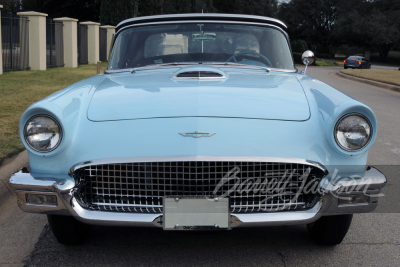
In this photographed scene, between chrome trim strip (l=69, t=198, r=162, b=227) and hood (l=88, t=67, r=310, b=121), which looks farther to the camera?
hood (l=88, t=67, r=310, b=121)

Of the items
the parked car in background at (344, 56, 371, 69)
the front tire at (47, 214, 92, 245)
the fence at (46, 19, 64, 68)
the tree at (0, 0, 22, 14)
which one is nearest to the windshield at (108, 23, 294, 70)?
the front tire at (47, 214, 92, 245)

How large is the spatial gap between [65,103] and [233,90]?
3.47ft

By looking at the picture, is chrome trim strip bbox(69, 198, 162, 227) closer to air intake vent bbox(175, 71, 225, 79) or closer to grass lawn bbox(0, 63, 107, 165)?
air intake vent bbox(175, 71, 225, 79)

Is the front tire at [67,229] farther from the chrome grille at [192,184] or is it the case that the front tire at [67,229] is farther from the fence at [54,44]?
the fence at [54,44]

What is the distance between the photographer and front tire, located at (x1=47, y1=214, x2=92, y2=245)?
2.92m

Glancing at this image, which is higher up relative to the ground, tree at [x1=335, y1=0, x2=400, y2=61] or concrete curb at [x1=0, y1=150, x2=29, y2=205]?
tree at [x1=335, y1=0, x2=400, y2=61]

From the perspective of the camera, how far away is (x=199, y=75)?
3357 millimetres

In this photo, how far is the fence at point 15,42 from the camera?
51.3ft

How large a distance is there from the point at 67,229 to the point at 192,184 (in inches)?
36.8

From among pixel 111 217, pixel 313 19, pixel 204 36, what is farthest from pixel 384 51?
pixel 111 217

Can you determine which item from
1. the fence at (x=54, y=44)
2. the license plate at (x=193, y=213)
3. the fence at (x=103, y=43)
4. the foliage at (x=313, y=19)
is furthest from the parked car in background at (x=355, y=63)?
the license plate at (x=193, y=213)

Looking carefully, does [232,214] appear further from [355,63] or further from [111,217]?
[355,63]

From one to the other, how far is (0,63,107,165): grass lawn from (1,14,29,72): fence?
646 mm

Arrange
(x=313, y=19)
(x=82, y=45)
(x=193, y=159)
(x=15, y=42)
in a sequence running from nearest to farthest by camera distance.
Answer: (x=193, y=159) → (x=15, y=42) → (x=82, y=45) → (x=313, y=19)
